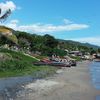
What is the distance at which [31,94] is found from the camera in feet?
125

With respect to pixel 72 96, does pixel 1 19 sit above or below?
above

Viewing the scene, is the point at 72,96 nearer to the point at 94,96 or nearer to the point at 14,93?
the point at 94,96

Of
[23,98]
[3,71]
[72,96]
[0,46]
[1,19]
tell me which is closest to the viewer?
[23,98]

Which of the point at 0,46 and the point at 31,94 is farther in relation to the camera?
the point at 0,46

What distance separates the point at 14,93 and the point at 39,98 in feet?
13.1

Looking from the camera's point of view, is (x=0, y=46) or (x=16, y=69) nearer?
(x=16, y=69)

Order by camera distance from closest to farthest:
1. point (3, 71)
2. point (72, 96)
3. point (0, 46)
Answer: point (72, 96) → point (3, 71) → point (0, 46)

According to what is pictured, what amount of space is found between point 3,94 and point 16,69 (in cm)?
4072

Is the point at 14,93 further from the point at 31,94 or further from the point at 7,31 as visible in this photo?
the point at 7,31

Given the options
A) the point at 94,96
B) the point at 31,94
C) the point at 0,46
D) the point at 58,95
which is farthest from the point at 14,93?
the point at 0,46

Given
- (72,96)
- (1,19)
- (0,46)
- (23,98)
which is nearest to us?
(23,98)

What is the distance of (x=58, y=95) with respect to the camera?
38500mm

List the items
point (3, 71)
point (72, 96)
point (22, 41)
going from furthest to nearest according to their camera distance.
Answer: point (22, 41), point (3, 71), point (72, 96)

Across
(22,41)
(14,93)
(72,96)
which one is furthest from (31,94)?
(22,41)
